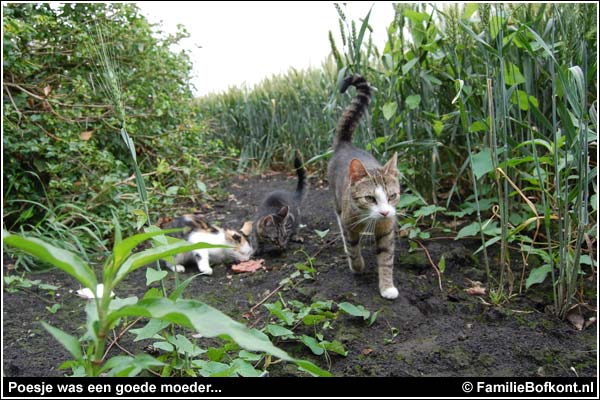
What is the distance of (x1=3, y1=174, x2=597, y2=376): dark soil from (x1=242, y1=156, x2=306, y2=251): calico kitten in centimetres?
31

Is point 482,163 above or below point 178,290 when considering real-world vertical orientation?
above

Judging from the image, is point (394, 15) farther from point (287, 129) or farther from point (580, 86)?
point (287, 129)

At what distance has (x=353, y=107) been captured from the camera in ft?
10.9

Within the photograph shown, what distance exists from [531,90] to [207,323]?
282cm

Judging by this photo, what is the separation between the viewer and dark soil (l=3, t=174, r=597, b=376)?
192cm

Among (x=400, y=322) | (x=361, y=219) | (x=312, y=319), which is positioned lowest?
(x=400, y=322)

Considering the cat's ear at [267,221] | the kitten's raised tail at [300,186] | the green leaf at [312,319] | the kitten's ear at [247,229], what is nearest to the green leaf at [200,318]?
the green leaf at [312,319]

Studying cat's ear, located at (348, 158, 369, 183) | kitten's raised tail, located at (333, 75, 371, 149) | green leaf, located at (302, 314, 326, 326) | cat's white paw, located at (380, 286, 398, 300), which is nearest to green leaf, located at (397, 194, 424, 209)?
cat's ear, located at (348, 158, 369, 183)

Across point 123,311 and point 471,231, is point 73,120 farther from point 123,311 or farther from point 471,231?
point 123,311

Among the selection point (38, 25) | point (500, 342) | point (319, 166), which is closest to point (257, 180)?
point (319, 166)

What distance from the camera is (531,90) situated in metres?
3.09

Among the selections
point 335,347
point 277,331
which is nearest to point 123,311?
point 277,331
